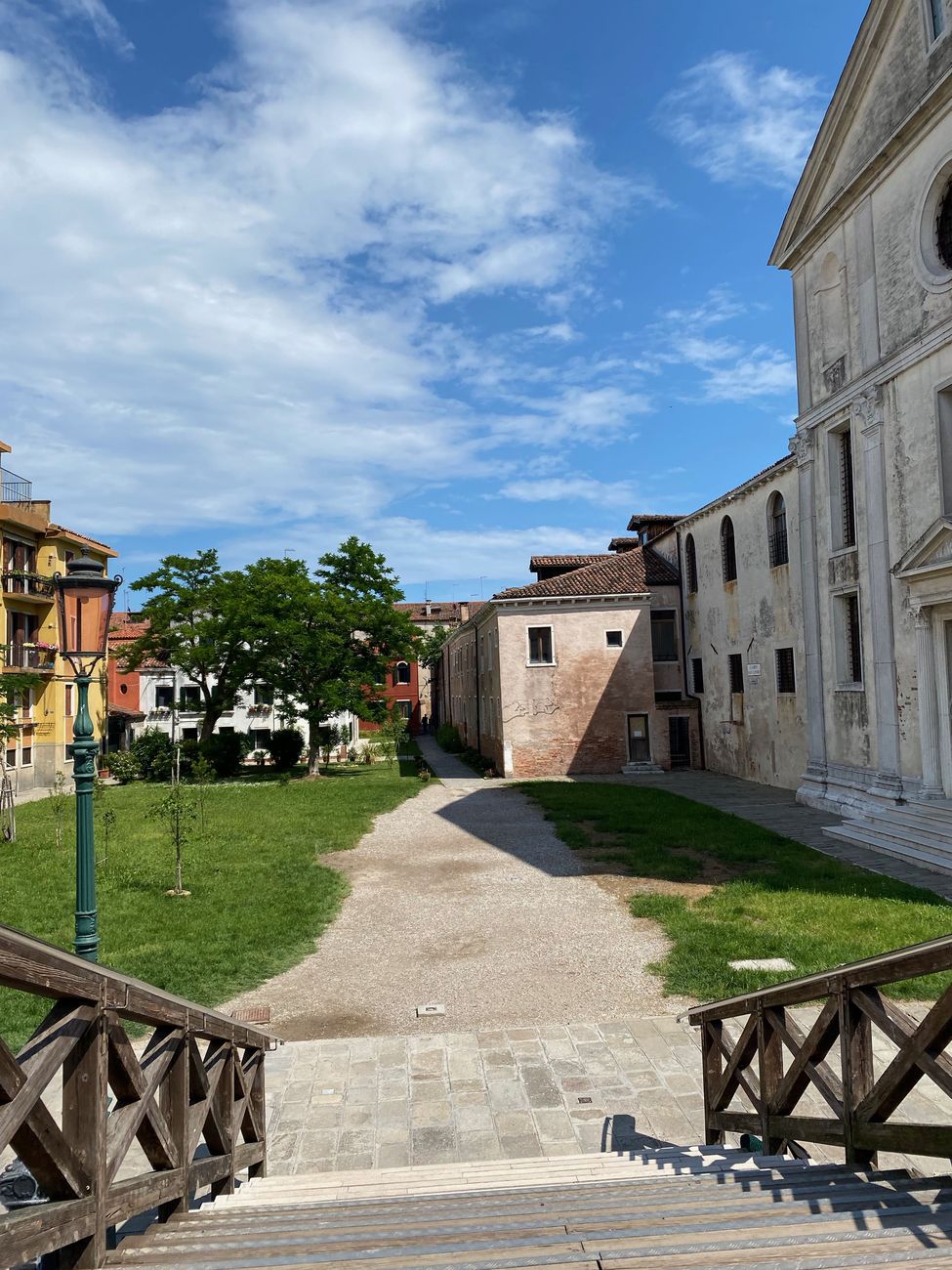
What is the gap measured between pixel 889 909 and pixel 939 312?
10124mm

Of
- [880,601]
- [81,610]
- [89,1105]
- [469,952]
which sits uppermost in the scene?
[880,601]

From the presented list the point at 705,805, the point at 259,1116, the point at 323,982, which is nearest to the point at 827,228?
the point at 705,805

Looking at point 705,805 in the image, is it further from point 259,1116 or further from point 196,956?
point 259,1116

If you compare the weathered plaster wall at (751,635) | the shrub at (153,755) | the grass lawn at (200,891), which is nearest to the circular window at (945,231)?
the weathered plaster wall at (751,635)

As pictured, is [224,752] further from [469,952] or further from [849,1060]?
[849,1060]

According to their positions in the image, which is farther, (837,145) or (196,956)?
(837,145)

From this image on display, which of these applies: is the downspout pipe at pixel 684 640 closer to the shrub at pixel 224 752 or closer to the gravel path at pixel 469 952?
the gravel path at pixel 469 952

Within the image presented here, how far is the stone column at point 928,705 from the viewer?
47.9 feet

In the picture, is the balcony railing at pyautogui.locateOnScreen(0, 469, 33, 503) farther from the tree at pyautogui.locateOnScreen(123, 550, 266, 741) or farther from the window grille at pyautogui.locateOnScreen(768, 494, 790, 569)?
the window grille at pyautogui.locateOnScreen(768, 494, 790, 569)

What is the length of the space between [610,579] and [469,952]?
20.7m

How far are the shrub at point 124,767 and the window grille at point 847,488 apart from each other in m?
27.9

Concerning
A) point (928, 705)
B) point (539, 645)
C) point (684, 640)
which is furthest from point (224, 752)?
point (928, 705)

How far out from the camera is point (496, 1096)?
252 inches

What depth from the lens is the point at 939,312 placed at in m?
14.4
